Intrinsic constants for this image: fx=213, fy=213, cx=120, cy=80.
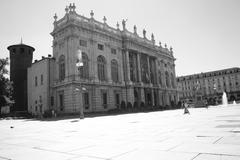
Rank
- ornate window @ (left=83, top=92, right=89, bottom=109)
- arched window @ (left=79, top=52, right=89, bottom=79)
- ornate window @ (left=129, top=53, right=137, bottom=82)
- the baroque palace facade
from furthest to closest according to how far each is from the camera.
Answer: ornate window @ (left=129, top=53, right=137, bottom=82), arched window @ (left=79, top=52, right=89, bottom=79), ornate window @ (left=83, top=92, right=89, bottom=109), the baroque palace facade

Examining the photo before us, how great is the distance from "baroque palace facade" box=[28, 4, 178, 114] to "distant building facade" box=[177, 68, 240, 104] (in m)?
54.2

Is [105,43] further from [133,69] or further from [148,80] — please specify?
[148,80]

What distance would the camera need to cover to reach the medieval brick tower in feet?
165

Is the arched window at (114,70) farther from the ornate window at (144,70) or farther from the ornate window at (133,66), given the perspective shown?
the ornate window at (144,70)

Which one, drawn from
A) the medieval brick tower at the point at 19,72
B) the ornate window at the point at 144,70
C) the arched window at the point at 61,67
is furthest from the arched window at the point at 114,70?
the medieval brick tower at the point at 19,72

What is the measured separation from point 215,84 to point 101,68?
234ft

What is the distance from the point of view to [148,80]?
53625 millimetres

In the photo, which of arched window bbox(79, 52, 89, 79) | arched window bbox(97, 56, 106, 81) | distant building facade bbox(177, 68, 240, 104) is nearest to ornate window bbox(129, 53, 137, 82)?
arched window bbox(97, 56, 106, 81)

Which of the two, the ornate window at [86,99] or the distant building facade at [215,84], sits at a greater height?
the distant building facade at [215,84]

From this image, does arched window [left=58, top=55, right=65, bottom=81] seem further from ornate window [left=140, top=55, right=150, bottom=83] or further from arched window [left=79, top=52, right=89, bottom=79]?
ornate window [left=140, top=55, right=150, bottom=83]

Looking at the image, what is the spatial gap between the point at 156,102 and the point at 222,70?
63941 mm

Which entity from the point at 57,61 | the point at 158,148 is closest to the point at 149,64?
the point at 57,61

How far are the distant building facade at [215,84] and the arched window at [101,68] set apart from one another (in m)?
63.5

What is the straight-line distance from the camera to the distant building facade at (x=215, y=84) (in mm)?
101062
